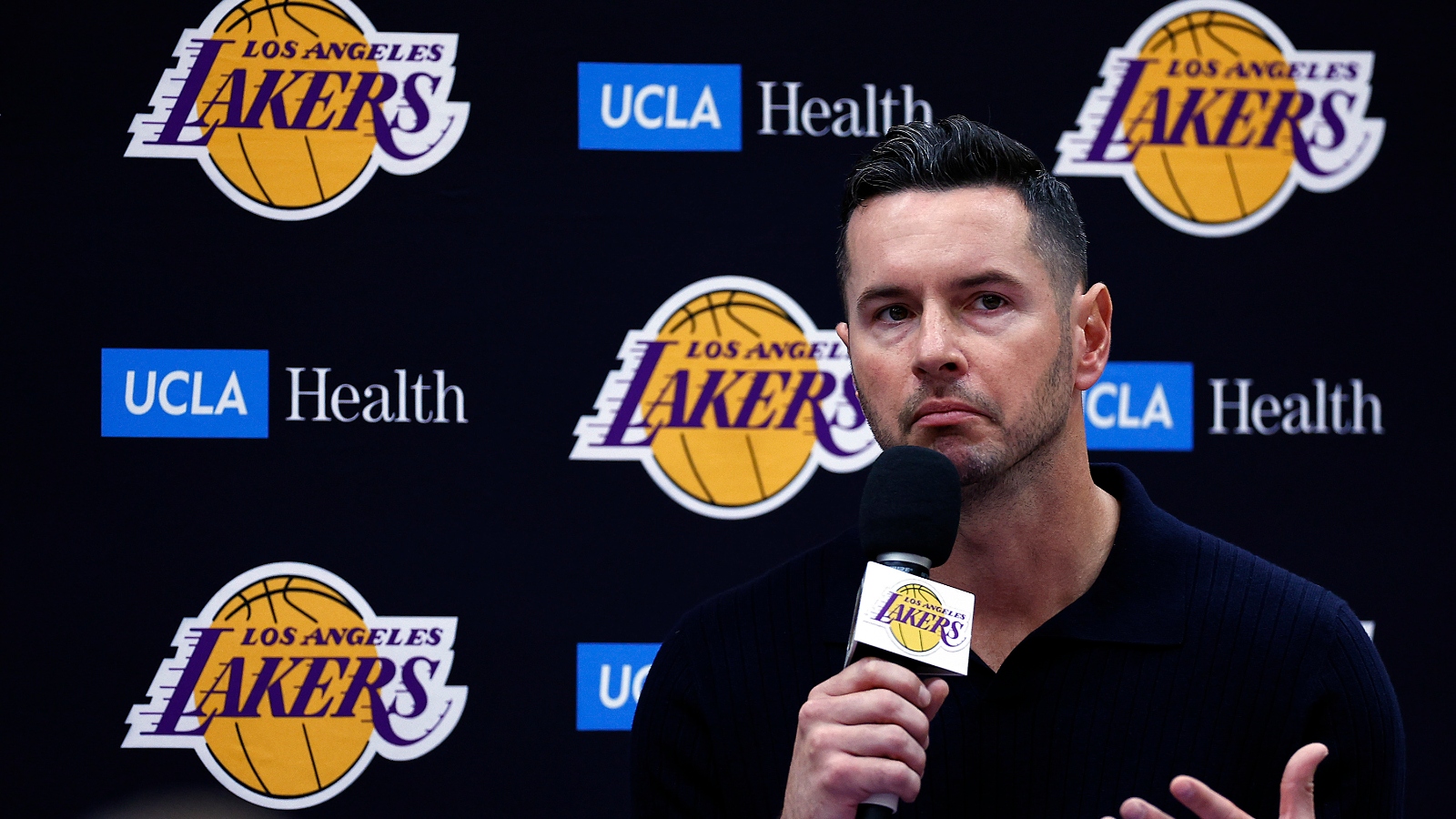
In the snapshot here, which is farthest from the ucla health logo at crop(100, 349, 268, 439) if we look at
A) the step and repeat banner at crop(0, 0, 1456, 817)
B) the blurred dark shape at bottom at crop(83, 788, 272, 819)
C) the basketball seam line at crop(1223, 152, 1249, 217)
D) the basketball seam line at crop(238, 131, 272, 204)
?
the basketball seam line at crop(1223, 152, 1249, 217)

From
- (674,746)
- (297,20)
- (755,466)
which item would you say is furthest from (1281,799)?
(297,20)

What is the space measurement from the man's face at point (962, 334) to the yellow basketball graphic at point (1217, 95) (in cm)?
109

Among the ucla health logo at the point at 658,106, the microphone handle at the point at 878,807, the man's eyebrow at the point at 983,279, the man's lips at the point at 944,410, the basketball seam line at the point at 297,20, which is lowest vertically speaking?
the microphone handle at the point at 878,807

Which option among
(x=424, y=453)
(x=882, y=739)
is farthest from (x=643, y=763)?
(x=424, y=453)

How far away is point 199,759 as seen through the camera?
1.98 metres

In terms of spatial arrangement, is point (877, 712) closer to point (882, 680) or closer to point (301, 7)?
point (882, 680)

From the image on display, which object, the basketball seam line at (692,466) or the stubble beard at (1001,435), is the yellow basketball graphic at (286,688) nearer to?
the basketball seam line at (692,466)

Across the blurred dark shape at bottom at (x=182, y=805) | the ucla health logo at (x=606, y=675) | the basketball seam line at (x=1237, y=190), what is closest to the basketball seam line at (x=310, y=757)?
the blurred dark shape at bottom at (x=182, y=805)

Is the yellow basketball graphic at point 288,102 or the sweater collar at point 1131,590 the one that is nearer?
the sweater collar at point 1131,590

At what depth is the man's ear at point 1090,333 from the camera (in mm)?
1218

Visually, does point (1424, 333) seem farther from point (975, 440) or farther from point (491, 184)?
point (491, 184)

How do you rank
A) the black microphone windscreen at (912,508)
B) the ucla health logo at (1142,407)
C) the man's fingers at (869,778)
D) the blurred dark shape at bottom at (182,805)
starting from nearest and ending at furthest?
the man's fingers at (869,778) → the black microphone windscreen at (912,508) → the blurred dark shape at bottom at (182,805) → the ucla health logo at (1142,407)

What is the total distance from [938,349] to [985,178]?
22 centimetres

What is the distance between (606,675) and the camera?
201 cm
